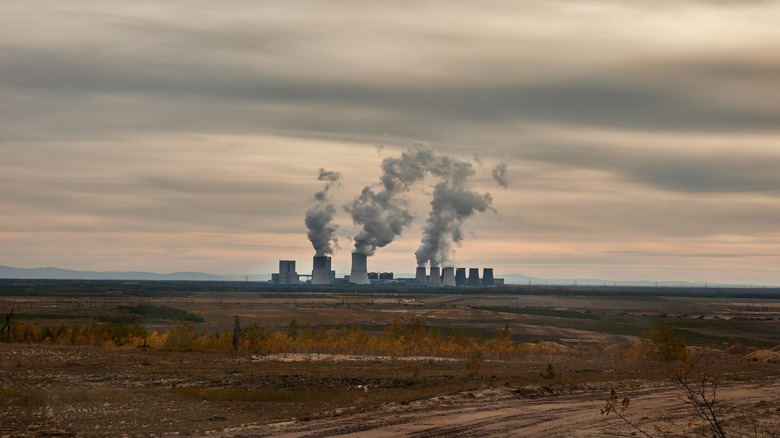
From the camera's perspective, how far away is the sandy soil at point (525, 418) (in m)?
29.4

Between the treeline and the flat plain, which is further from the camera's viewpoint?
the treeline

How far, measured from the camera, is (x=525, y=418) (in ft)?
106

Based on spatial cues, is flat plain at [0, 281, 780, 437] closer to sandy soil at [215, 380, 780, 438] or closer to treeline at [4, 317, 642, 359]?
sandy soil at [215, 380, 780, 438]

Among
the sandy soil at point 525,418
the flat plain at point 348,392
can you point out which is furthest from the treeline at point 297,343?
the sandy soil at point 525,418

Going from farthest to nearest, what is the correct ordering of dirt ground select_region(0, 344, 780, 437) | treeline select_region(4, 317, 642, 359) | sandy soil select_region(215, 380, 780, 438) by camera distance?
treeline select_region(4, 317, 642, 359) < dirt ground select_region(0, 344, 780, 437) < sandy soil select_region(215, 380, 780, 438)

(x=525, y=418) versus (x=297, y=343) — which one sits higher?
(x=525, y=418)

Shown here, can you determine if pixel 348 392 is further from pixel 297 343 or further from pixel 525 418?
pixel 297 343

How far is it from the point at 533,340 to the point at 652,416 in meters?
73.4

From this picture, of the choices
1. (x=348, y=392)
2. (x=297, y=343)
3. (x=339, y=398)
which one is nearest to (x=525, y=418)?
(x=339, y=398)

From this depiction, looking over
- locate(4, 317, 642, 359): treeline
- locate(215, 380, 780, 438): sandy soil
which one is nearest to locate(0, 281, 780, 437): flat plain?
locate(215, 380, 780, 438): sandy soil

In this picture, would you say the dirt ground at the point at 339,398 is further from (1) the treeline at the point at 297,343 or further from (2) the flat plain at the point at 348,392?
(1) the treeline at the point at 297,343

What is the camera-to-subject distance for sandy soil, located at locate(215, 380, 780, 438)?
96.3ft

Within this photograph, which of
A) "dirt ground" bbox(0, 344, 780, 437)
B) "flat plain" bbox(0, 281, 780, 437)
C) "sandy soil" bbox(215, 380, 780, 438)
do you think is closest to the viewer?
"sandy soil" bbox(215, 380, 780, 438)

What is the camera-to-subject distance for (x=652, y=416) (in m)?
33.4
